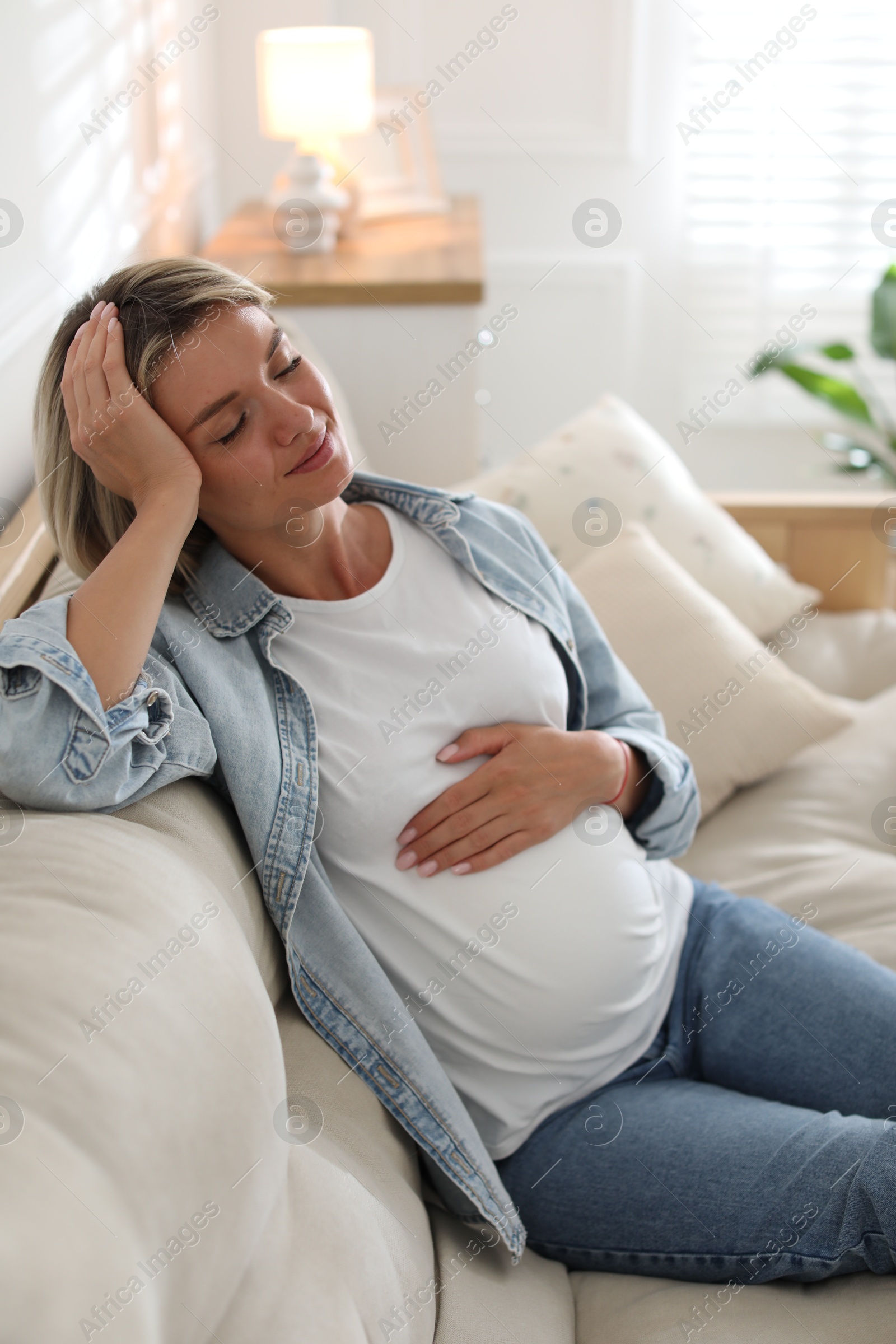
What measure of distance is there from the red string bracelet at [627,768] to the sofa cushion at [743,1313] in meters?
0.43

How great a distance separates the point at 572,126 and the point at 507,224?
13.1 inches

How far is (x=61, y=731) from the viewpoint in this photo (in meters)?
0.78

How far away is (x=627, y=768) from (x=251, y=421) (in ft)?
1.66

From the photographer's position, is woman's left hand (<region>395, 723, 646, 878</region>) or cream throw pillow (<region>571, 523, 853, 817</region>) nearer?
woman's left hand (<region>395, 723, 646, 878</region>)

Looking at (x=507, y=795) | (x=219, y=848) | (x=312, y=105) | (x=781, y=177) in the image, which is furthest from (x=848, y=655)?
(x=781, y=177)

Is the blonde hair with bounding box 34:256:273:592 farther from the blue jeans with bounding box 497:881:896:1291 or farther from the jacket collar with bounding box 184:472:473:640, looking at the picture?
the blue jeans with bounding box 497:881:896:1291

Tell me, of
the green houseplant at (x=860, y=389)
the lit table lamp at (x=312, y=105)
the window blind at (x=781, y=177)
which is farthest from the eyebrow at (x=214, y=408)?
the window blind at (x=781, y=177)

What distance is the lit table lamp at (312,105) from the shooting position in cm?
230

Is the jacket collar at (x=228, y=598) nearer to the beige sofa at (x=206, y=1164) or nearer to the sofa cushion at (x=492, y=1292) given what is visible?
the beige sofa at (x=206, y=1164)

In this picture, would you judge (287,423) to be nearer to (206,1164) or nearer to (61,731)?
(61,731)

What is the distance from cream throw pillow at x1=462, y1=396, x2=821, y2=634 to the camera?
5.82ft

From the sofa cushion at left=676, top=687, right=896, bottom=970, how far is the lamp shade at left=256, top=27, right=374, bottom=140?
166 cm

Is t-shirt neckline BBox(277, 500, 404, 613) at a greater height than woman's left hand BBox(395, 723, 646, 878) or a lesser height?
greater

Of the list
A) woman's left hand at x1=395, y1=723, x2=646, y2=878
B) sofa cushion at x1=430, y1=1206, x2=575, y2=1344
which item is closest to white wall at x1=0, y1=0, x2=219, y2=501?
woman's left hand at x1=395, y1=723, x2=646, y2=878
